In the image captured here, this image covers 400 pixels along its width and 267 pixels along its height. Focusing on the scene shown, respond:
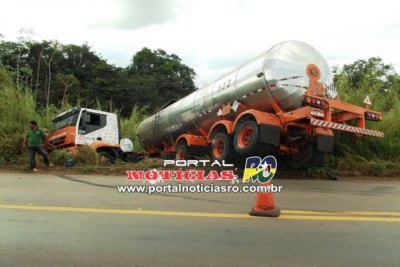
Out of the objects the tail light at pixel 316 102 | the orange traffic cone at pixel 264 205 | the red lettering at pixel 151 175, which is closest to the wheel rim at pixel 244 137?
the tail light at pixel 316 102

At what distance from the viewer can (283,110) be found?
1080 centimetres

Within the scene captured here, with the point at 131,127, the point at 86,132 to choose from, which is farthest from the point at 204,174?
the point at 131,127

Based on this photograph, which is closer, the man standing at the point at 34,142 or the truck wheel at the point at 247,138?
the truck wheel at the point at 247,138

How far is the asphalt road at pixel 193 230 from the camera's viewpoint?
4.52m

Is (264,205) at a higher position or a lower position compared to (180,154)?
lower

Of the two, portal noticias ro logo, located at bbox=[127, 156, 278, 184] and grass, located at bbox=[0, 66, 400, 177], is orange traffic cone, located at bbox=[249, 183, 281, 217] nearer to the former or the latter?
portal noticias ro logo, located at bbox=[127, 156, 278, 184]

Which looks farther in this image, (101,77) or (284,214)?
(101,77)

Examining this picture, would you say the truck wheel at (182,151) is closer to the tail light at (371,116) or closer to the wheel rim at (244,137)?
the wheel rim at (244,137)

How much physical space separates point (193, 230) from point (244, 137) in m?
5.74

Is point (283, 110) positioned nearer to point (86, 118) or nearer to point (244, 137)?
point (244, 137)

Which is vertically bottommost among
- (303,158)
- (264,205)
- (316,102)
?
(264,205)

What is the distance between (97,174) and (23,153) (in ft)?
12.3

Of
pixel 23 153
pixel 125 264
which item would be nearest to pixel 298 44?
pixel 125 264

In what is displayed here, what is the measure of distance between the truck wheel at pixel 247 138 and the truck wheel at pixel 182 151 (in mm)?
2804
